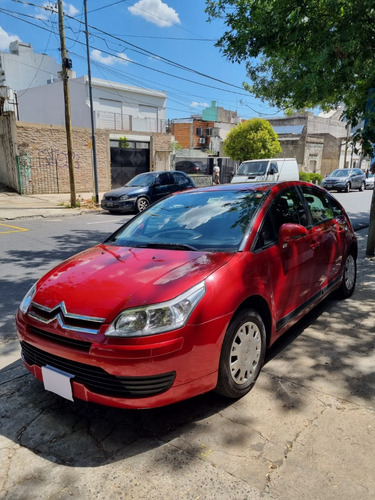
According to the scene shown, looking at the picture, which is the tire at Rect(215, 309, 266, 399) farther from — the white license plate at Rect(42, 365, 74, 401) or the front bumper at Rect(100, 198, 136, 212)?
the front bumper at Rect(100, 198, 136, 212)

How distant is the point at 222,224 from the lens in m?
3.28

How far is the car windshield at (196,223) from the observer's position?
311cm

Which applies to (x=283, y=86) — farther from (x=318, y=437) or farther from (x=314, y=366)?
(x=318, y=437)

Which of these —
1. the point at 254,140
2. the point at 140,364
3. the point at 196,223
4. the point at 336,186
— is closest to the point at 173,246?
the point at 196,223

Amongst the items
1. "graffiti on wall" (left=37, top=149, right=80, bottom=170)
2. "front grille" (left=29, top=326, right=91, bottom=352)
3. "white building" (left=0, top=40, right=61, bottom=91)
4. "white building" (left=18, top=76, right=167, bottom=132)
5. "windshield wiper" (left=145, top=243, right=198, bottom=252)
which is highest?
"white building" (left=0, top=40, right=61, bottom=91)

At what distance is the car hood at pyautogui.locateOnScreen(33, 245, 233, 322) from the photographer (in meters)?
2.34

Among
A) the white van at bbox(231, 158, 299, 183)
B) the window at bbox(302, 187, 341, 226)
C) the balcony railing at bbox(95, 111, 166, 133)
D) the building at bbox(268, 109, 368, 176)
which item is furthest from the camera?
the building at bbox(268, 109, 368, 176)

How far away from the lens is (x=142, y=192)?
1326 centimetres

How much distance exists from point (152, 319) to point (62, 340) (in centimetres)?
60

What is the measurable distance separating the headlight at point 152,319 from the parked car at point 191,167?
26.0m

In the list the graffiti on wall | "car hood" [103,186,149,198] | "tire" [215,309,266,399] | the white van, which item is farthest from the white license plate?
the graffiti on wall

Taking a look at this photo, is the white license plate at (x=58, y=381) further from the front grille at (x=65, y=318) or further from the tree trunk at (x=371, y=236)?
the tree trunk at (x=371, y=236)

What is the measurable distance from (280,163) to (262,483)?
16715mm

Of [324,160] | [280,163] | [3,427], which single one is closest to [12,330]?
[3,427]
